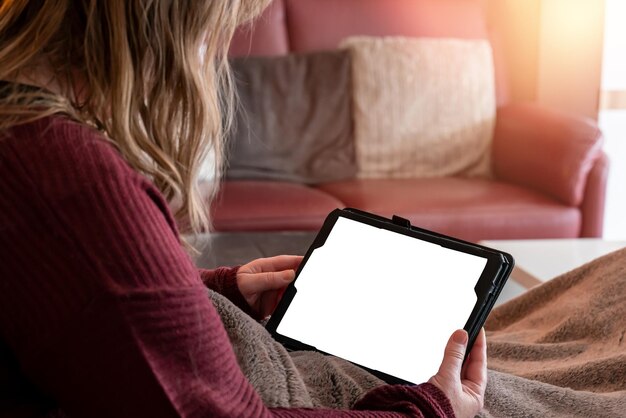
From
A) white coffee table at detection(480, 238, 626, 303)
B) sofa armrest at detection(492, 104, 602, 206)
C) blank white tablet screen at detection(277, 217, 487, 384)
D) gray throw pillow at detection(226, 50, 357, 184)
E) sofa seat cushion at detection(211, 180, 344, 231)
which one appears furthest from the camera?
gray throw pillow at detection(226, 50, 357, 184)

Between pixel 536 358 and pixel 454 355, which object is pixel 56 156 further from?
pixel 536 358

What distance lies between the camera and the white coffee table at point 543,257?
1570 mm

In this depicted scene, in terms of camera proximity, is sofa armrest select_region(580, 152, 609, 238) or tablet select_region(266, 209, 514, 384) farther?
sofa armrest select_region(580, 152, 609, 238)

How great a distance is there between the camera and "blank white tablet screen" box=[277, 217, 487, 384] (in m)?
0.88

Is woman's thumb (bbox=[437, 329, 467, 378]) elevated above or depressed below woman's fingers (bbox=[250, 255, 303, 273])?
above

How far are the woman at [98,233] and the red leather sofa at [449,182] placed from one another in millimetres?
1505

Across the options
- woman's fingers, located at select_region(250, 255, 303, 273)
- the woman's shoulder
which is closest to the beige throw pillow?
woman's fingers, located at select_region(250, 255, 303, 273)

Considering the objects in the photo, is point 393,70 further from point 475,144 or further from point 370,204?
point 370,204

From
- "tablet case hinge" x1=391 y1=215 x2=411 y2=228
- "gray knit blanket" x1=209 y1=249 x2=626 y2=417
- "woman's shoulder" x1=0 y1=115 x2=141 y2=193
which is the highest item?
"woman's shoulder" x1=0 y1=115 x2=141 y2=193

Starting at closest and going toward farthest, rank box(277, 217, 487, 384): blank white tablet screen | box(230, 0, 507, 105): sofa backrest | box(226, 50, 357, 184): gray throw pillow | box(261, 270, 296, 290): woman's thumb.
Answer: box(277, 217, 487, 384): blank white tablet screen
box(261, 270, 296, 290): woman's thumb
box(226, 50, 357, 184): gray throw pillow
box(230, 0, 507, 105): sofa backrest

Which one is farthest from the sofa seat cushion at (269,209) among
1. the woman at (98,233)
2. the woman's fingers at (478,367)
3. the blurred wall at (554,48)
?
the woman at (98,233)

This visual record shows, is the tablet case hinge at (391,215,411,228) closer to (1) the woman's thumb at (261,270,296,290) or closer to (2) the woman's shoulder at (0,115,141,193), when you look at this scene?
(1) the woman's thumb at (261,270,296,290)

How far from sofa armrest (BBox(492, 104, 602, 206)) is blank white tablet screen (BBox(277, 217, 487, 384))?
162 cm

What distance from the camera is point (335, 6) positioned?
288 centimetres
